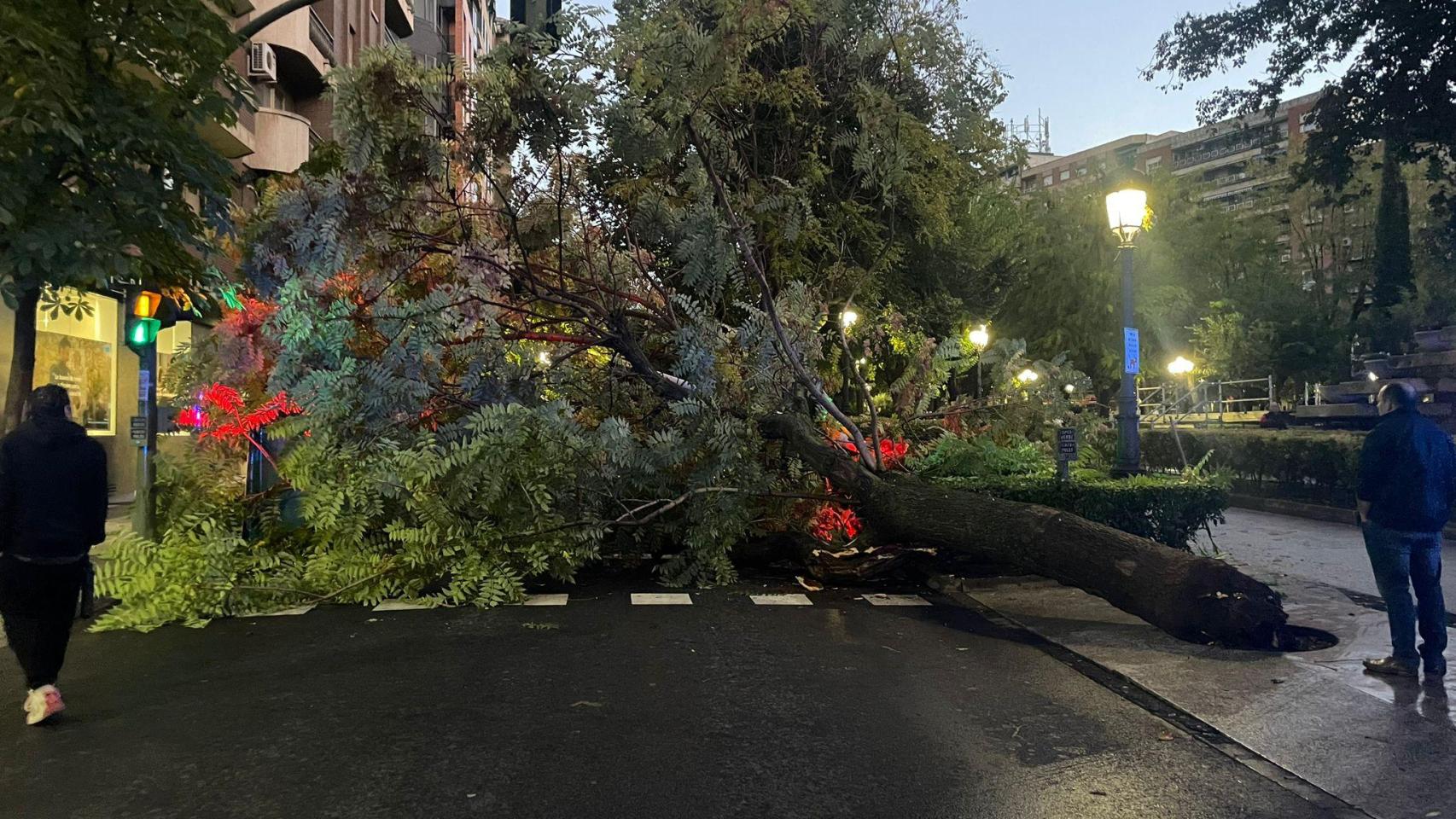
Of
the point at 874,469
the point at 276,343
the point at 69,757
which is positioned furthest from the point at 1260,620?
the point at 276,343

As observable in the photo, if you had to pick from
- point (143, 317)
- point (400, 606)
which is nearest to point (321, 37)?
point (143, 317)

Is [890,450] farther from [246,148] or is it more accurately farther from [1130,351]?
[246,148]

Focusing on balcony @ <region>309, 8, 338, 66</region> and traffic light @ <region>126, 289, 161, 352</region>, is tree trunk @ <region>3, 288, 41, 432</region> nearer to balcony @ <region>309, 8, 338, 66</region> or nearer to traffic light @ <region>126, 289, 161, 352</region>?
traffic light @ <region>126, 289, 161, 352</region>

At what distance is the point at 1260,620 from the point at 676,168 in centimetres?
754

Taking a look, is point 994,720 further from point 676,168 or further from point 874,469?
point 676,168

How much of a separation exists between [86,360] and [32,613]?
1474 cm

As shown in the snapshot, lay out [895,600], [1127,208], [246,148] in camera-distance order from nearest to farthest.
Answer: [895,600] → [1127,208] → [246,148]

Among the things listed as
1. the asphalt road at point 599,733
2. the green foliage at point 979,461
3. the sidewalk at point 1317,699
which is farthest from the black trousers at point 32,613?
the green foliage at point 979,461

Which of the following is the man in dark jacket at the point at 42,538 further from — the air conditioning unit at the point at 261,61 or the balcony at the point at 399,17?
the balcony at the point at 399,17

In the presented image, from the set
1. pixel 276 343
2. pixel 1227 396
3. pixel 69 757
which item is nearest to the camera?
pixel 69 757

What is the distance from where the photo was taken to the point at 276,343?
31.7 ft

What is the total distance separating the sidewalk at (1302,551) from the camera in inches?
365

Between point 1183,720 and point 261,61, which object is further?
point 261,61

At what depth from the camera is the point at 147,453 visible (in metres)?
10.2
